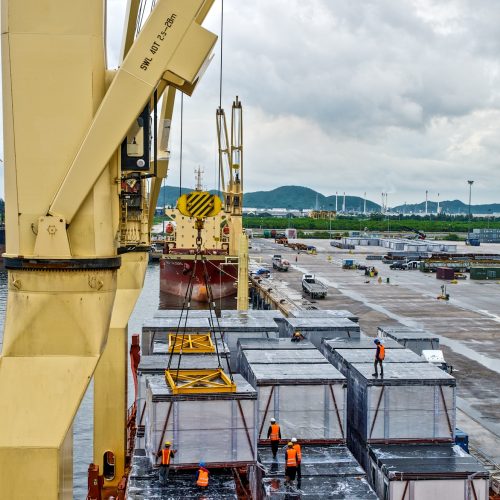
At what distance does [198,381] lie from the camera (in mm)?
13422

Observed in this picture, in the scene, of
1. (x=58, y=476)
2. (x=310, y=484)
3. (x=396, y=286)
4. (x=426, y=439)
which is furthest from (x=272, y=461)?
(x=396, y=286)

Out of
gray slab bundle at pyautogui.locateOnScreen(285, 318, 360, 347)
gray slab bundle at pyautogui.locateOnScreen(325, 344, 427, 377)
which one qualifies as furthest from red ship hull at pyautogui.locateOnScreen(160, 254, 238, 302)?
gray slab bundle at pyautogui.locateOnScreen(325, 344, 427, 377)

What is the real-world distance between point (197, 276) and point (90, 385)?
106 feet

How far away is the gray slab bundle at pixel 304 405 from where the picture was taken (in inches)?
571

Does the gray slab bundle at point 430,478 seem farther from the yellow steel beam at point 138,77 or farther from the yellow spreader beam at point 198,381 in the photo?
the yellow steel beam at point 138,77

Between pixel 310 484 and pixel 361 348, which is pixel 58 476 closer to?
pixel 310 484

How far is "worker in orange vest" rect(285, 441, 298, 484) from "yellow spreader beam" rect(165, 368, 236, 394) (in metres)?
1.45

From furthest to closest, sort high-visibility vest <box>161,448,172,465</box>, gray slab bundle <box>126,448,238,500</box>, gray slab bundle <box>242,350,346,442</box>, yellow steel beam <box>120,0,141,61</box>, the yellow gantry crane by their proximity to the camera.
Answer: gray slab bundle <box>242,350,346,442</box>, yellow steel beam <box>120,0,141,61</box>, high-visibility vest <box>161,448,172,465</box>, gray slab bundle <box>126,448,238,500</box>, the yellow gantry crane

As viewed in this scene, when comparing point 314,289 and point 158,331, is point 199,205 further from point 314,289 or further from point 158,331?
point 314,289

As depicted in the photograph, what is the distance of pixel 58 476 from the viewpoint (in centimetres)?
899

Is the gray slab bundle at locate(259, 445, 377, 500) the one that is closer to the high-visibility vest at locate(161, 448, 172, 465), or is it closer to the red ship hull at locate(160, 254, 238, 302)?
the high-visibility vest at locate(161, 448, 172, 465)

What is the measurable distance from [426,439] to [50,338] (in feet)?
28.7

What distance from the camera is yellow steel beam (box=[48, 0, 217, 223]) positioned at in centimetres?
917

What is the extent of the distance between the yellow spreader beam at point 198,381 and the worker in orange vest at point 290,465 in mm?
1454
